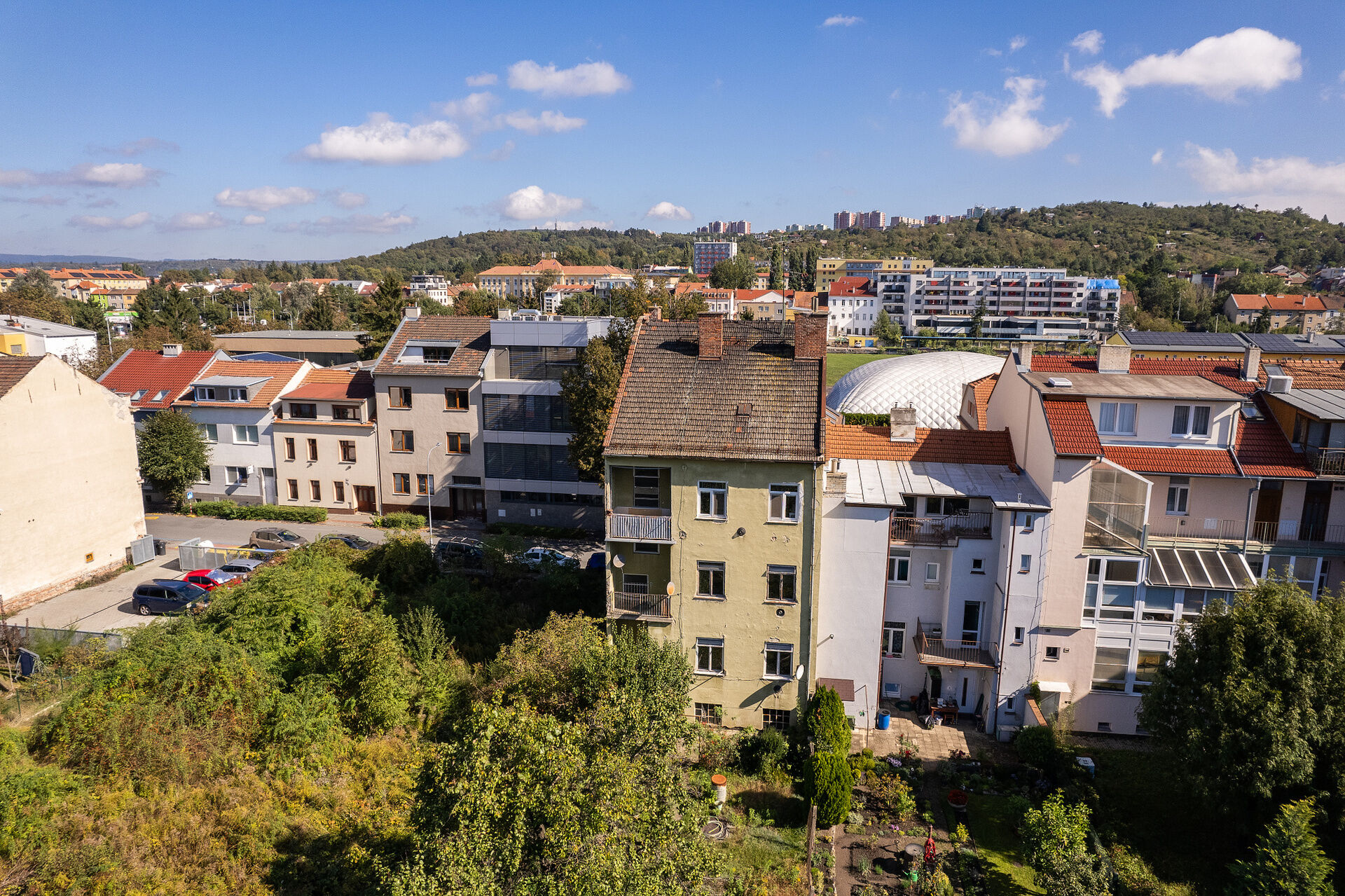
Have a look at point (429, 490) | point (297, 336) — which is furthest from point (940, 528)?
point (297, 336)

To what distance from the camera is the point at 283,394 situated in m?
46.4

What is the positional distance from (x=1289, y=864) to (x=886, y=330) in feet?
497

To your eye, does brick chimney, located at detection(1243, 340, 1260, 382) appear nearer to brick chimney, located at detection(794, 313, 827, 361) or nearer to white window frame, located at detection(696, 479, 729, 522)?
brick chimney, located at detection(794, 313, 827, 361)

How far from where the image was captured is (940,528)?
27.0m

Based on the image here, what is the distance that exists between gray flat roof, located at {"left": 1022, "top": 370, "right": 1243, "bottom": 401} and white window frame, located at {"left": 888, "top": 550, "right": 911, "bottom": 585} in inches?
303

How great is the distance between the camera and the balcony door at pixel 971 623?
27.5 m

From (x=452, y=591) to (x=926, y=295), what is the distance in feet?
532

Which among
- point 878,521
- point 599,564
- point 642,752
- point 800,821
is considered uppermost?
point 878,521

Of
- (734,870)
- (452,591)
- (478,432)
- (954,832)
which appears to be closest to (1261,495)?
(954,832)

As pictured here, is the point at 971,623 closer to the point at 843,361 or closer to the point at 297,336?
the point at 297,336

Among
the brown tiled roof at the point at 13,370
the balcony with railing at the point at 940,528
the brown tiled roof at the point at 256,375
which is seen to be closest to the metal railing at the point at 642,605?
the balcony with railing at the point at 940,528

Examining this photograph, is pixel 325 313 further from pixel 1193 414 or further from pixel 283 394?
pixel 1193 414

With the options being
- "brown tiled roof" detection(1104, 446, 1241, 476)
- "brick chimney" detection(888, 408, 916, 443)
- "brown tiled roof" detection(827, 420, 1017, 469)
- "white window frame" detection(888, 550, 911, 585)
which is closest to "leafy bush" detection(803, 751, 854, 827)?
"white window frame" detection(888, 550, 911, 585)

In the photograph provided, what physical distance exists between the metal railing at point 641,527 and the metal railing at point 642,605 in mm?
2109
